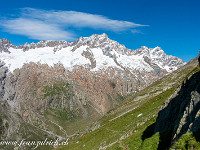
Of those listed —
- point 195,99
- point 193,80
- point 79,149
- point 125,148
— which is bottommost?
point 79,149

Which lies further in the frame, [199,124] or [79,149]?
[79,149]

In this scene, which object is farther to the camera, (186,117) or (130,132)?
(130,132)

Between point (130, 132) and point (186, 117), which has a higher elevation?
point (186, 117)

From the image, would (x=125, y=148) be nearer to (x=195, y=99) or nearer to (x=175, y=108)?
(x=175, y=108)

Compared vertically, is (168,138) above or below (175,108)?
below

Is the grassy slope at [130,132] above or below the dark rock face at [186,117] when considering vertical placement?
below

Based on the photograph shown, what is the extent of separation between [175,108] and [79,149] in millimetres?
69626

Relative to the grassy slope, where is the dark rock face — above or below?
above

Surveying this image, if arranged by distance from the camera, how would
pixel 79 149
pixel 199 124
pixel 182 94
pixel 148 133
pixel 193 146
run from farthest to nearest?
pixel 79 149, pixel 148 133, pixel 182 94, pixel 199 124, pixel 193 146

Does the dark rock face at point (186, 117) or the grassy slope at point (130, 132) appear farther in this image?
the grassy slope at point (130, 132)

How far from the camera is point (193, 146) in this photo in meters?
18.3

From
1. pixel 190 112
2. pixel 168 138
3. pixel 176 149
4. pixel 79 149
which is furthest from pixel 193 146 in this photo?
pixel 79 149

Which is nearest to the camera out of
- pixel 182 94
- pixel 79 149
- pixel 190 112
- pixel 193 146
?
pixel 193 146

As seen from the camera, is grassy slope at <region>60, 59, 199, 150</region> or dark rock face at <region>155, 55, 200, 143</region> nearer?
dark rock face at <region>155, 55, 200, 143</region>
